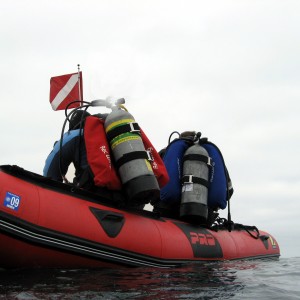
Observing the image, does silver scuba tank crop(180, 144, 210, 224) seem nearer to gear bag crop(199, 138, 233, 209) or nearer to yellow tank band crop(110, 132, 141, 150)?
gear bag crop(199, 138, 233, 209)

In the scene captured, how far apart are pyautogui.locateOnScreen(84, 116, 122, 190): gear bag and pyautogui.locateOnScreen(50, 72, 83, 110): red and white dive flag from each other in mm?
4315

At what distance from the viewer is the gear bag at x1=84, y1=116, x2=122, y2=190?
4.35 metres

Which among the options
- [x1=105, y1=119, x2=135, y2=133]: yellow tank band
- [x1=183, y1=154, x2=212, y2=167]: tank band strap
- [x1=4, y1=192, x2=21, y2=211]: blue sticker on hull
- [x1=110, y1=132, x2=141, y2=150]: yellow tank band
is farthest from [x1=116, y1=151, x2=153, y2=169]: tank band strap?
[x1=183, y1=154, x2=212, y2=167]: tank band strap

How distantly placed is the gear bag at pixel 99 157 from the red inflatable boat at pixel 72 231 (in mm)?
166

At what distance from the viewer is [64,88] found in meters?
8.80

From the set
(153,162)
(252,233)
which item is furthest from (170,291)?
(252,233)

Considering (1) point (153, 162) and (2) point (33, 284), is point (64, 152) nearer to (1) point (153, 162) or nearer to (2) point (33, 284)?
(1) point (153, 162)

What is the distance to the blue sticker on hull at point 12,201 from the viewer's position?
362 centimetres

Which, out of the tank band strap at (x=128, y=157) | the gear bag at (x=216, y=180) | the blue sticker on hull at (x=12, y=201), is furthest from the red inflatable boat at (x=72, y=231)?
the gear bag at (x=216, y=180)

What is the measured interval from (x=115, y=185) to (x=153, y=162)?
598 millimetres

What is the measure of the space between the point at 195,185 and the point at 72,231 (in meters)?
2.07

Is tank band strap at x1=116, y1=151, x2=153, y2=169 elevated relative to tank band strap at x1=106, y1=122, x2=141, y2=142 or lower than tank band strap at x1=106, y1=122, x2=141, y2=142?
lower

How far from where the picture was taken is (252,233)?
728 centimetres

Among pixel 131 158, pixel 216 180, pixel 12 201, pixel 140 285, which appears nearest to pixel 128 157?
pixel 131 158
